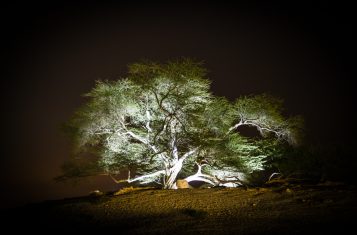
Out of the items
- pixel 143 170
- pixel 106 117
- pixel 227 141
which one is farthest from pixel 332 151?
pixel 106 117

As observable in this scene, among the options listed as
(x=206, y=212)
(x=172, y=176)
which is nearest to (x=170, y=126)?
(x=172, y=176)

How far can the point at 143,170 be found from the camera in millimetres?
19219

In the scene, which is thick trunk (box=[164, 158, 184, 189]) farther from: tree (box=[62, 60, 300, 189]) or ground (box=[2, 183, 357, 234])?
ground (box=[2, 183, 357, 234])

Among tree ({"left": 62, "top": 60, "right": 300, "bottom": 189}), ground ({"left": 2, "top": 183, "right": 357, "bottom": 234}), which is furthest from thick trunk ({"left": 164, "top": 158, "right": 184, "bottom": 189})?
ground ({"left": 2, "top": 183, "right": 357, "bottom": 234})

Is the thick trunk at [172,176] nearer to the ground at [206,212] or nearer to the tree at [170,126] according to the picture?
the tree at [170,126]

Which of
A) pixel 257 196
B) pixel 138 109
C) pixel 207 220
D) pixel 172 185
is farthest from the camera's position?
pixel 138 109

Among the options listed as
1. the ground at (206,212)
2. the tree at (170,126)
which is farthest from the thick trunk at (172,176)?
the ground at (206,212)

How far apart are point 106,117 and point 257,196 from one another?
916 cm

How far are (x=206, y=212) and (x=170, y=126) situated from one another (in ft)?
27.9

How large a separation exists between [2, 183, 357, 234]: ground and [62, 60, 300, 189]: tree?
4.89m

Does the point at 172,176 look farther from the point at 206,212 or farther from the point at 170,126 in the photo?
the point at 206,212

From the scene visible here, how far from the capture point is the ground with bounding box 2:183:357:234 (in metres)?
8.47

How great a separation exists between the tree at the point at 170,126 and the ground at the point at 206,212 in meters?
4.89

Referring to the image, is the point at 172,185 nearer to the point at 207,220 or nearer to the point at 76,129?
the point at 76,129
